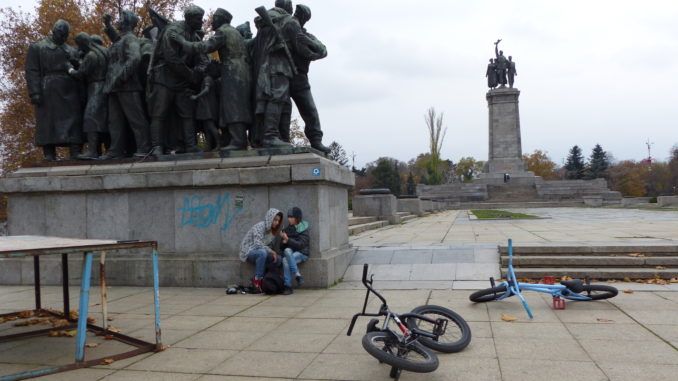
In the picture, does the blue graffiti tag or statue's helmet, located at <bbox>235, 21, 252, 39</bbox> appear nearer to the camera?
the blue graffiti tag

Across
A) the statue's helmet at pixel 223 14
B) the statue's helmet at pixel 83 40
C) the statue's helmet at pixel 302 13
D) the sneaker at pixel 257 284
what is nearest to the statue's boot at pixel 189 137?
the statue's helmet at pixel 223 14

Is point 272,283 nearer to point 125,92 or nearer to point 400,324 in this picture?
point 400,324

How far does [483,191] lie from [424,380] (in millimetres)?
45421

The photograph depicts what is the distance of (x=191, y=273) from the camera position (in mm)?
7941

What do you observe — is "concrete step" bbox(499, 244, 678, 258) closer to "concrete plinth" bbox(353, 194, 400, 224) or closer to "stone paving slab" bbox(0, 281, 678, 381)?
"stone paving slab" bbox(0, 281, 678, 381)

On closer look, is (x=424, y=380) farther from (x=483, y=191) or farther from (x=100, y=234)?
(x=483, y=191)

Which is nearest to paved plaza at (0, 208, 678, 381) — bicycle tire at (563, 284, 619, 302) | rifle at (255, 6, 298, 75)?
bicycle tire at (563, 284, 619, 302)

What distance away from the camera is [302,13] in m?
8.44

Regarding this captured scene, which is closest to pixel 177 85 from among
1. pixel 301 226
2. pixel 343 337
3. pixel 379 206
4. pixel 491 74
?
pixel 301 226

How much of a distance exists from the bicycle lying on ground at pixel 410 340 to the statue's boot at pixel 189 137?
5666 mm

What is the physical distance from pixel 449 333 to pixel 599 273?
4151mm

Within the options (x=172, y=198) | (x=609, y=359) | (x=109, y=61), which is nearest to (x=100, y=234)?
(x=172, y=198)

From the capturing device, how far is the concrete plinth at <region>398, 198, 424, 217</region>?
91.1 ft

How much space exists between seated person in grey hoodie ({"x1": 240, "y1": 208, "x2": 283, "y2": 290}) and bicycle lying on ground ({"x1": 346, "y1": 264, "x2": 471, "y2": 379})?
3193 mm
